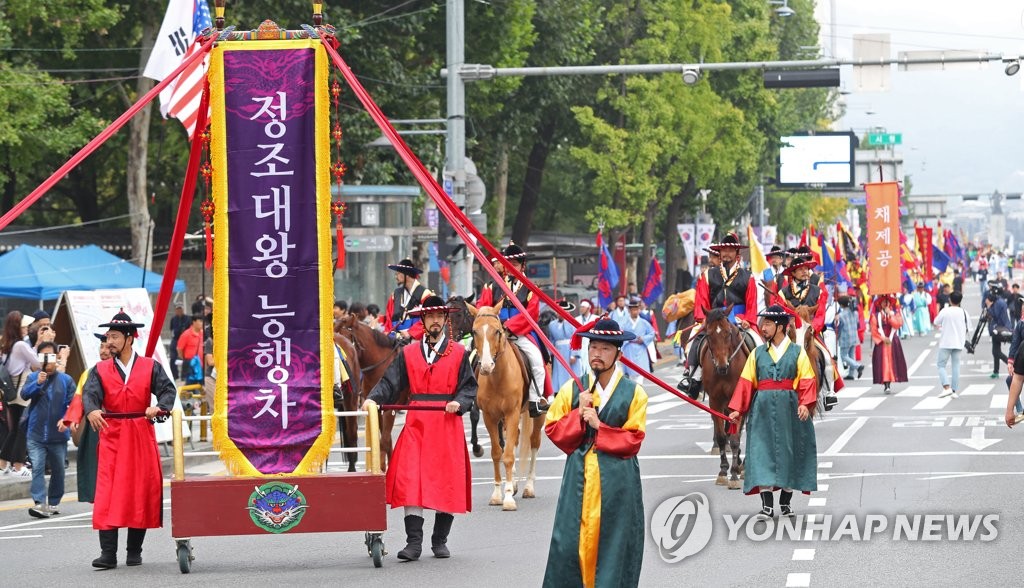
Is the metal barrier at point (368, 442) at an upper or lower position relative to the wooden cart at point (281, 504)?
upper

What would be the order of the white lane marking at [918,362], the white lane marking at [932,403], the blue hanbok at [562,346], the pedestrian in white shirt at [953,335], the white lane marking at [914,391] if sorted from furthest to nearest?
the white lane marking at [918,362] < the white lane marking at [914,391] < the pedestrian in white shirt at [953,335] < the white lane marking at [932,403] < the blue hanbok at [562,346]

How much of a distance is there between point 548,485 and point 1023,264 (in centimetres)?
14425

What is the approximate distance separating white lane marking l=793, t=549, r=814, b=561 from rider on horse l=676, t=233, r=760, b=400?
5370mm

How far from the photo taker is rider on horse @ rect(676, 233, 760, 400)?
17703 mm

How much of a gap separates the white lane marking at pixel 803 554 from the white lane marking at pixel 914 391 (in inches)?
703

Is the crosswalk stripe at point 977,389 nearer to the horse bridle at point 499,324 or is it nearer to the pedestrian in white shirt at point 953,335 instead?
the pedestrian in white shirt at point 953,335

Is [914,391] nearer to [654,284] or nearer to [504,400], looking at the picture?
[654,284]

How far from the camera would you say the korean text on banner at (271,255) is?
38.9 feet

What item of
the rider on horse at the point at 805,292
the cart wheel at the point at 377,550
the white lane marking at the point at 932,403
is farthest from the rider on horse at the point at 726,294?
the white lane marking at the point at 932,403

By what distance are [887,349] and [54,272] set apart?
49.2ft

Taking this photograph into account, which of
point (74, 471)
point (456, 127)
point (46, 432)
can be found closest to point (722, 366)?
point (46, 432)

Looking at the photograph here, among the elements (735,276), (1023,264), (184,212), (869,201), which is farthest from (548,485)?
(1023,264)

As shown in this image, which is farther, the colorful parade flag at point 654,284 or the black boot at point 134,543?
the colorful parade flag at point 654,284

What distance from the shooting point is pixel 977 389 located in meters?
30.6
